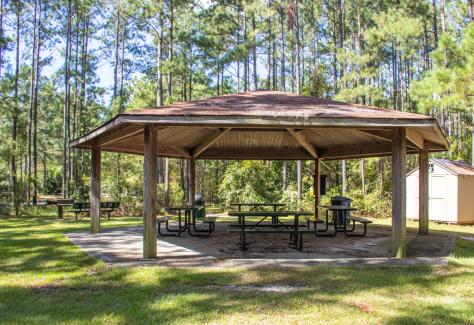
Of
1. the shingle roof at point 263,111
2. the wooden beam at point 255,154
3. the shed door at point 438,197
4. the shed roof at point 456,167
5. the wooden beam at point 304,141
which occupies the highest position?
the shingle roof at point 263,111

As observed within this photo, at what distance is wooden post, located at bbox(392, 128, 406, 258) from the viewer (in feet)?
21.8

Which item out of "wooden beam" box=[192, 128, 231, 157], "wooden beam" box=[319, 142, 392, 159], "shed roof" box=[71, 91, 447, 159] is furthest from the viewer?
"wooden beam" box=[319, 142, 392, 159]

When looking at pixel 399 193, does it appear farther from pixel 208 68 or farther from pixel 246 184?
pixel 208 68

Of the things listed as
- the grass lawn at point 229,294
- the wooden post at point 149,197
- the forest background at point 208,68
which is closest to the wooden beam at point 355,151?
the forest background at point 208,68

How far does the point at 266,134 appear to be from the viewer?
1080 centimetres

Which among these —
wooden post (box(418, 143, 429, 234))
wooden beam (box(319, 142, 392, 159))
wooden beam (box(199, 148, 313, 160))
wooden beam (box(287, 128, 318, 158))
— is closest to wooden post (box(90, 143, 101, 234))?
wooden beam (box(199, 148, 313, 160))

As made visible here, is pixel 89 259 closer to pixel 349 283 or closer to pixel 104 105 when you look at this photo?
pixel 349 283

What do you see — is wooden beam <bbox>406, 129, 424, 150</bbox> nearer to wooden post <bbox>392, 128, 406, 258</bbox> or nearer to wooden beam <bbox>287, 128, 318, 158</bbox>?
wooden post <bbox>392, 128, 406, 258</bbox>

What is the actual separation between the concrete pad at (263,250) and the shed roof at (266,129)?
7.06 feet

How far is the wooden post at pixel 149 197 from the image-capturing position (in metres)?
6.55

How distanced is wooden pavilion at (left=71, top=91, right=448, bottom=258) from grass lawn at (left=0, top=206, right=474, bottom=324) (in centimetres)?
124

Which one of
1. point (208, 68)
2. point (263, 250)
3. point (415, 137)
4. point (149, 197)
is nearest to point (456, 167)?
point (415, 137)

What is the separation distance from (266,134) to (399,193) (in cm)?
473

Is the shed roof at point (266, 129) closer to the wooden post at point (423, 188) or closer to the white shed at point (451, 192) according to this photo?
the wooden post at point (423, 188)
